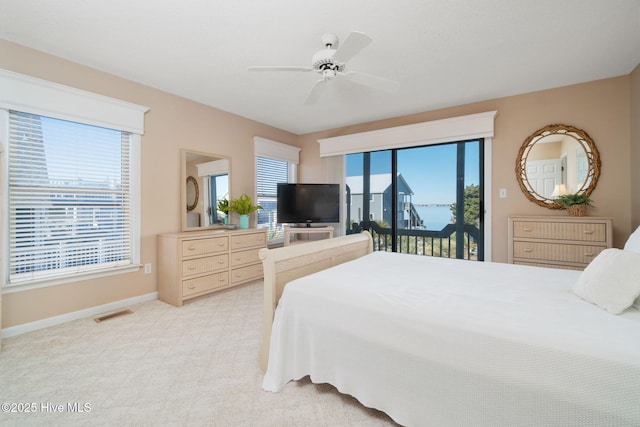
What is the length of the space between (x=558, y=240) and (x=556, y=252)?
13 cm

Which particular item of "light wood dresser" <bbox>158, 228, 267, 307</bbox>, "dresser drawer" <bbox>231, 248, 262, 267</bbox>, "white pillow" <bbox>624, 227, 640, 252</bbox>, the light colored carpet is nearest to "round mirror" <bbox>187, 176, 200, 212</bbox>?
"light wood dresser" <bbox>158, 228, 267, 307</bbox>

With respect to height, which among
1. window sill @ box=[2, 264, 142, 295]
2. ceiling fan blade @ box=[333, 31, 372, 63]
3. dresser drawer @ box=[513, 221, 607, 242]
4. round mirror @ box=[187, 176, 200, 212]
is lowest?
window sill @ box=[2, 264, 142, 295]

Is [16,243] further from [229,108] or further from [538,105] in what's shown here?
[538,105]

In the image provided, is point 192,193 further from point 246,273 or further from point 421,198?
point 421,198

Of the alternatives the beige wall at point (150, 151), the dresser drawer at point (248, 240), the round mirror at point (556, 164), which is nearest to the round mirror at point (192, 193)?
the beige wall at point (150, 151)

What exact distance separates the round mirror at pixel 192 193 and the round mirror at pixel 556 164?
408cm

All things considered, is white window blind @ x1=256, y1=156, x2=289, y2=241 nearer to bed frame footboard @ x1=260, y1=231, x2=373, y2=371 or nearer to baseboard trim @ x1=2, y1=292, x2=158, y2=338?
baseboard trim @ x1=2, y1=292, x2=158, y2=338

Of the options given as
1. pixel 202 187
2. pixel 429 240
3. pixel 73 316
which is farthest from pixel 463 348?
pixel 202 187

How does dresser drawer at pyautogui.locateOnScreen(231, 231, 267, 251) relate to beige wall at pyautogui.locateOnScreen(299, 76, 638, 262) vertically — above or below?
below

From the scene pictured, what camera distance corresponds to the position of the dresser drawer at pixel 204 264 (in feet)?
9.55

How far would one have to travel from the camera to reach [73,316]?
2.53 metres

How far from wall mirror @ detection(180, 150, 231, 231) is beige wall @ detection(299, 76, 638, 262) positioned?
2.97m

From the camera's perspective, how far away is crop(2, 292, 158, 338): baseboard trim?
222 cm

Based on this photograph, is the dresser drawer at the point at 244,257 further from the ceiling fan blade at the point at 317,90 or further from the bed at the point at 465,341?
the ceiling fan blade at the point at 317,90
